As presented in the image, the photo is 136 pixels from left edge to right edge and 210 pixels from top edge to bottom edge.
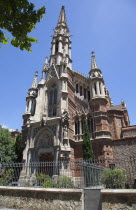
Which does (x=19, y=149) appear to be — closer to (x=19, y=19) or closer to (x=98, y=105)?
(x=98, y=105)

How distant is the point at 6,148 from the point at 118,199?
77.6 ft

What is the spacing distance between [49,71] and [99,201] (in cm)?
2877

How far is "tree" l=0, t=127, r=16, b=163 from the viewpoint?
25.1 meters

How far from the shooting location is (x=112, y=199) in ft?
21.9

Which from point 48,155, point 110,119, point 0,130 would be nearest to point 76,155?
point 48,155

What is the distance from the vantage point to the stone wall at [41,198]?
23.9ft

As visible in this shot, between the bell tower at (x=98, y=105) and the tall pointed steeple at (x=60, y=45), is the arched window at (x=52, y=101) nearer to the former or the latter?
the tall pointed steeple at (x=60, y=45)

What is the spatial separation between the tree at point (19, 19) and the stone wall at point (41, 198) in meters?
7.15

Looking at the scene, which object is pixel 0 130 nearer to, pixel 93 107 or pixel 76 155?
pixel 76 155

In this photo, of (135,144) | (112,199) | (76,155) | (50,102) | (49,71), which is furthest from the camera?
(49,71)

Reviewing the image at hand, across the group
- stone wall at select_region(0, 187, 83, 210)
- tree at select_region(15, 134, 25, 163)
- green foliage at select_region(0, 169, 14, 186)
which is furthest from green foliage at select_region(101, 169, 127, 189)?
tree at select_region(15, 134, 25, 163)

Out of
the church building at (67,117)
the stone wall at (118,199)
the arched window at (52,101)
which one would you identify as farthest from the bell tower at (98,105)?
the stone wall at (118,199)

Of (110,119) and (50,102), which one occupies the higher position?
(50,102)

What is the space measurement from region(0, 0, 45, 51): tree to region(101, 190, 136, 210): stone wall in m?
7.47
